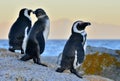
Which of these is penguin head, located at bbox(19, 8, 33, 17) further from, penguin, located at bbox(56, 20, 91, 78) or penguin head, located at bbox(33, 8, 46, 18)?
penguin, located at bbox(56, 20, 91, 78)

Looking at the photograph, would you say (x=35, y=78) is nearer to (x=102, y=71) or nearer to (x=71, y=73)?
(x=71, y=73)

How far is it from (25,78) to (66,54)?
68.3 inches

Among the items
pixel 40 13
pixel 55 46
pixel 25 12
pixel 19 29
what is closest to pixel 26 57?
pixel 40 13

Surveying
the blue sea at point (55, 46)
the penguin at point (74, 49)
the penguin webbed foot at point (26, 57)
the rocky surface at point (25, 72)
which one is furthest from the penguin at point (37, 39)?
the blue sea at point (55, 46)

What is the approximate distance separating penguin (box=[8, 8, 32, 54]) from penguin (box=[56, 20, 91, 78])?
2109mm

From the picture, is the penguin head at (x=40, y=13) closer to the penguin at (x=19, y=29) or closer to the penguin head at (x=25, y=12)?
the penguin at (x=19, y=29)

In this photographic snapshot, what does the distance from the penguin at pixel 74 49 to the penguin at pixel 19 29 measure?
211cm

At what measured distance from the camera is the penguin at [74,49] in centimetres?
1131

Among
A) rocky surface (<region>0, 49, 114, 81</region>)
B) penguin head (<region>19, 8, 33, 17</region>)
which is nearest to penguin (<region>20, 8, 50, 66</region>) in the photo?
rocky surface (<region>0, 49, 114, 81</region>)

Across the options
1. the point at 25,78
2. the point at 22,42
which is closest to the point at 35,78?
the point at 25,78

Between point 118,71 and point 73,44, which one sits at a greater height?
point 73,44

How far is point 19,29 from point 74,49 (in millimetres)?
2452

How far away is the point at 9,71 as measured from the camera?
10.3 m

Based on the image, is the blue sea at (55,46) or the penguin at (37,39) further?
the blue sea at (55,46)
